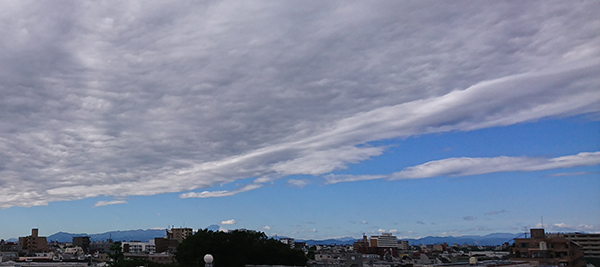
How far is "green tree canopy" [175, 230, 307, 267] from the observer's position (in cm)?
8350

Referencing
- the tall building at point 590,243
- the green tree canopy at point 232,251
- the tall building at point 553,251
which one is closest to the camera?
the green tree canopy at point 232,251

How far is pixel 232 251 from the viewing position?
85.6 m

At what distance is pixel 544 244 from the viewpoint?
326ft

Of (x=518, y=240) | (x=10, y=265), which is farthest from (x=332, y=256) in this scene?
(x=10, y=265)

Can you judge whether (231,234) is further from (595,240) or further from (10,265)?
(595,240)

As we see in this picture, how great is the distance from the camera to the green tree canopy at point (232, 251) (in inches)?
3287

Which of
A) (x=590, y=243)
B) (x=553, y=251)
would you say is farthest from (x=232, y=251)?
(x=590, y=243)

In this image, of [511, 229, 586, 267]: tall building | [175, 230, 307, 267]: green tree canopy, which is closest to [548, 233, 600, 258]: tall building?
[511, 229, 586, 267]: tall building

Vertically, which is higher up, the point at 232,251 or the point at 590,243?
the point at 232,251

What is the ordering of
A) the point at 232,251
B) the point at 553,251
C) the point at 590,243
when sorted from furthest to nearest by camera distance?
the point at 590,243 → the point at 553,251 → the point at 232,251

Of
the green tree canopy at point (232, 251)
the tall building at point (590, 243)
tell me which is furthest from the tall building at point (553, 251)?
the tall building at point (590, 243)

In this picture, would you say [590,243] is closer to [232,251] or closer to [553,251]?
[553,251]

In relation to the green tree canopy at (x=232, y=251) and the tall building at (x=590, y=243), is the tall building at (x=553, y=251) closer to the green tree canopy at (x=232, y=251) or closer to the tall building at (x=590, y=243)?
the green tree canopy at (x=232, y=251)

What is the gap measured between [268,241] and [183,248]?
14.8m
